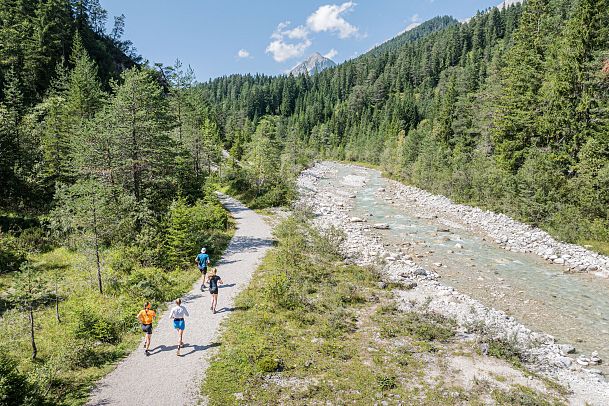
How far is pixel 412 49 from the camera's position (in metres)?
160

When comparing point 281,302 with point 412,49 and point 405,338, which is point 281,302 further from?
point 412,49

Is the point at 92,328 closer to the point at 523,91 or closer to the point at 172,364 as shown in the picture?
the point at 172,364

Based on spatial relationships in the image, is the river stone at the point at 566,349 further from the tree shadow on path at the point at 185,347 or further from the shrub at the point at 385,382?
the tree shadow on path at the point at 185,347

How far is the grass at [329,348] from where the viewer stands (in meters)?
11.2

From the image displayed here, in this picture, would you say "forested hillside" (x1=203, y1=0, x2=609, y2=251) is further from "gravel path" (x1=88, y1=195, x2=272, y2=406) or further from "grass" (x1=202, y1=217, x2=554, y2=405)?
"gravel path" (x1=88, y1=195, x2=272, y2=406)

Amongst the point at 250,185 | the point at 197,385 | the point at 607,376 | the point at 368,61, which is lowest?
the point at 607,376

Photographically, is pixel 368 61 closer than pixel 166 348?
No

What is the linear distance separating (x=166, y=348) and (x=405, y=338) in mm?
9388

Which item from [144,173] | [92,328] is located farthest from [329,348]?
[144,173]

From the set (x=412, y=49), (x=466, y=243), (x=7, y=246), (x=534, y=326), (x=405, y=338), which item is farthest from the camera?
(x=412, y=49)

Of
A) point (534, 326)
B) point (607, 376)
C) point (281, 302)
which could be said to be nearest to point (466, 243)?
point (534, 326)

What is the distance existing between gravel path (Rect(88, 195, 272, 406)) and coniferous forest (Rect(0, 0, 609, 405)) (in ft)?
3.11

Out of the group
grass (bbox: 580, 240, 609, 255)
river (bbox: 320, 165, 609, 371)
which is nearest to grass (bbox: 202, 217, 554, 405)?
river (bbox: 320, 165, 609, 371)

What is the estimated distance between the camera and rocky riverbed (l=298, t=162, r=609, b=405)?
13.4 m
